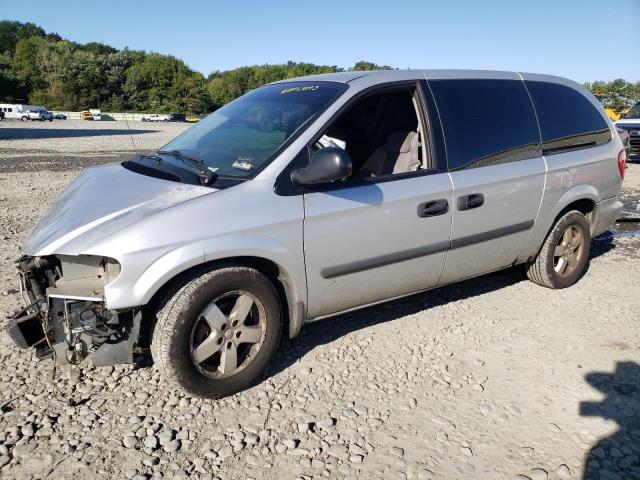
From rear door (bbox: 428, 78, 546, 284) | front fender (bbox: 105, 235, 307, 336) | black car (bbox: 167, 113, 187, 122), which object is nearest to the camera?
front fender (bbox: 105, 235, 307, 336)

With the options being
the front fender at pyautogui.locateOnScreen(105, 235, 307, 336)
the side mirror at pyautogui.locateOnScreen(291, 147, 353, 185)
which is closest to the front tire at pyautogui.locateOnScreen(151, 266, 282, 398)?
the front fender at pyautogui.locateOnScreen(105, 235, 307, 336)

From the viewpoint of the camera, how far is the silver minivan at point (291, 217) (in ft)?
8.79

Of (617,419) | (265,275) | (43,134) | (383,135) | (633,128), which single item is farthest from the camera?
(43,134)

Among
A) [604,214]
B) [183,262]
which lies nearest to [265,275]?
[183,262]

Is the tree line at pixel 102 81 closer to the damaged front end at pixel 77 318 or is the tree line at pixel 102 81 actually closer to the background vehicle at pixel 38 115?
the background vehicle at pixel 38 115

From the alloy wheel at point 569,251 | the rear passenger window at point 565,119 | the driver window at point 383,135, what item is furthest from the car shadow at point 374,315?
the rear passenger window at point 565,119

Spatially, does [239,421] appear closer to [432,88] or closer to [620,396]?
[620,396]

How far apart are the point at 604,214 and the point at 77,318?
4528 millimetres

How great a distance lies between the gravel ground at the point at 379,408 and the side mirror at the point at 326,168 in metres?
1.27

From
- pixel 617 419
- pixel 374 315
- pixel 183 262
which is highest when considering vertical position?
pixel 183 262

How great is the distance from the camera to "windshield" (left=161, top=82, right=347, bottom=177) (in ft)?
10.2

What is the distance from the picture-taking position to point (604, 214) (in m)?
4.72

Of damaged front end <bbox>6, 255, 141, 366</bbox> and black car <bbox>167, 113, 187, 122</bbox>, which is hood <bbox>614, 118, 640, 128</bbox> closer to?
damaged front end <bbox>6, 255, 141, 366</bbox>

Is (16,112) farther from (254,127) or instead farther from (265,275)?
(265,275)
